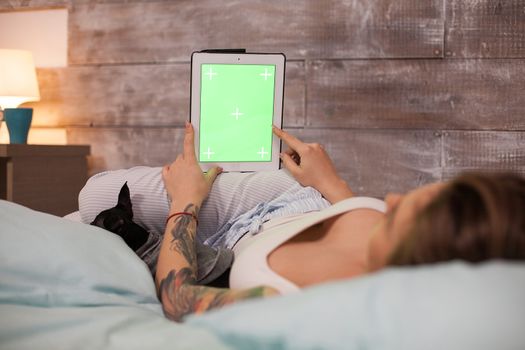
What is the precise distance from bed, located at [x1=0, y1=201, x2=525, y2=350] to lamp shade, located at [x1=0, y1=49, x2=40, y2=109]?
1591 millimetres

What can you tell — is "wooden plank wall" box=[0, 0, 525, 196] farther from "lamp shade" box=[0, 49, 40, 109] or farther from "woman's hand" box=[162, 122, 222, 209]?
"woman's hand" box=[162, 122, 222, 209]

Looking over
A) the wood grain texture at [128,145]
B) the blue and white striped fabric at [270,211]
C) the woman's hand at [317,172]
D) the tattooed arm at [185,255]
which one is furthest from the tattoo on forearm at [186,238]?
the wood grain texture at [128,145]

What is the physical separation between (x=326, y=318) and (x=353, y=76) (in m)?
1.70

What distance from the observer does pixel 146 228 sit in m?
1.14

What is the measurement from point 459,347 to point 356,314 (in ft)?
0.27

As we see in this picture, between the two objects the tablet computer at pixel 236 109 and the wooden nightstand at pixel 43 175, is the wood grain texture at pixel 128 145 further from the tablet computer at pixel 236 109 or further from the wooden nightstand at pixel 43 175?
the tablet computer at pixel 236 109

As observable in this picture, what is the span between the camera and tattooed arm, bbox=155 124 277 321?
743 millimetres

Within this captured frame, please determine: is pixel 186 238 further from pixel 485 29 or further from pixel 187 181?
pixel 485 29

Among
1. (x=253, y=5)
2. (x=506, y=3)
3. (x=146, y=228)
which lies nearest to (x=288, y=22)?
(x=253, y=5)

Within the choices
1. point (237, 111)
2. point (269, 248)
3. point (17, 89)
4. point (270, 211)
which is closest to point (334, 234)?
point (269, 248)

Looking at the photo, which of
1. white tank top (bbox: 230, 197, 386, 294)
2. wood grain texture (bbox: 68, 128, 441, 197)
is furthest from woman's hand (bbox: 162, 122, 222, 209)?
wood grain texture (bbox: 68, 128, 441, 197)

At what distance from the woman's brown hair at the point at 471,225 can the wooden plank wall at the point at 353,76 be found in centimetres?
154

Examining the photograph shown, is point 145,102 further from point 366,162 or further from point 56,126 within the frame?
point 366,162

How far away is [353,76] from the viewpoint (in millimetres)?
2090
